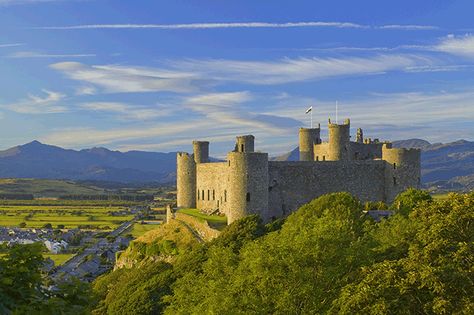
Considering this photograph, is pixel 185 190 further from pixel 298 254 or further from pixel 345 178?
pixel 298 254

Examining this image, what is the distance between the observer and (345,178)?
172 ft

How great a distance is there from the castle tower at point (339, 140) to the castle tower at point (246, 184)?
9092mm

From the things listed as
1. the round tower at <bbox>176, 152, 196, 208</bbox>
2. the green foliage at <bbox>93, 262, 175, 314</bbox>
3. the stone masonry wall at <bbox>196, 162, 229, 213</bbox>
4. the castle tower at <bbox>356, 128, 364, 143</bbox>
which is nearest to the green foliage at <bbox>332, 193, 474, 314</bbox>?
the green foliage at <bbox>93, 262, 175, 314</bbox>

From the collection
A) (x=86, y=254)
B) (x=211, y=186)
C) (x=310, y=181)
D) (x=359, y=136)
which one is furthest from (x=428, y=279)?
(x=86, y=254)

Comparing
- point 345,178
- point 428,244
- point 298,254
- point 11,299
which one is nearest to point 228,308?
point 298,254

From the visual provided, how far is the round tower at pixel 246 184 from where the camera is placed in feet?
156

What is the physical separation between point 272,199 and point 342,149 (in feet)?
29.1

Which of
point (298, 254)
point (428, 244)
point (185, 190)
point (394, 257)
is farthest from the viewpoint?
point (185, 190)

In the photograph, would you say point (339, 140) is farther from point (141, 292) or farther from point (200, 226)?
point (141, 292)

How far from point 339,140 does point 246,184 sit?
1164 cm

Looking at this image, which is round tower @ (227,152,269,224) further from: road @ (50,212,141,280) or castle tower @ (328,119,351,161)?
road @ (50,212,141,280)

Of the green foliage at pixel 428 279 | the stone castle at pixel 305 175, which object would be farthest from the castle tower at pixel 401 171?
the green foliage at pixel 428 279

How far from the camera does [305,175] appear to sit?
51562mm

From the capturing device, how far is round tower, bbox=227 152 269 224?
156 feet
